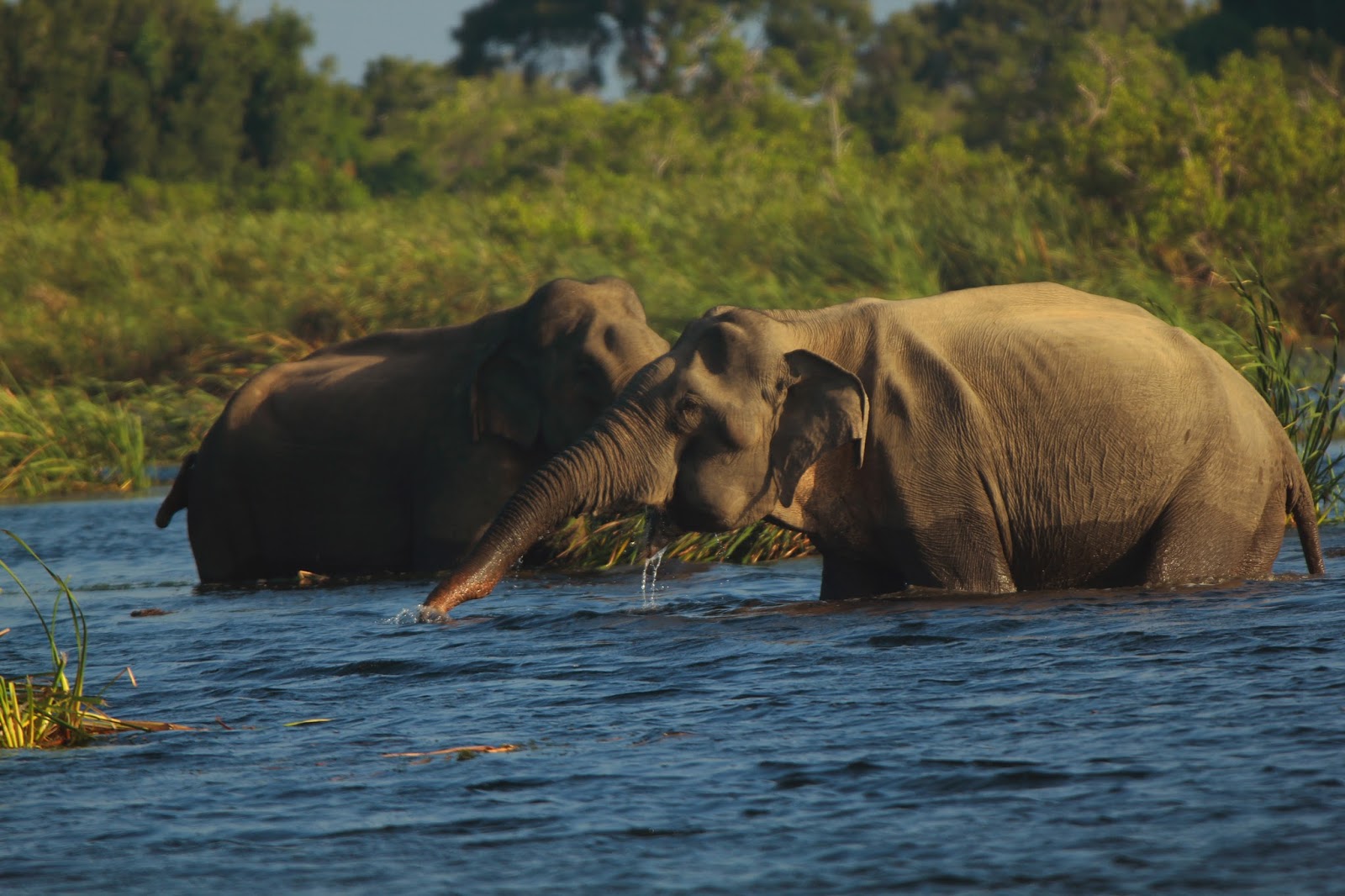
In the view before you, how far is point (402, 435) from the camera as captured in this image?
11023 millimetres

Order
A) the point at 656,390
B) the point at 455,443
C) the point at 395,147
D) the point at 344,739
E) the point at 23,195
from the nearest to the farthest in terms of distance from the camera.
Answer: the point at 344,739
the point at 656,390
the point at 455,443
the point at 23,195
the point at 395,147

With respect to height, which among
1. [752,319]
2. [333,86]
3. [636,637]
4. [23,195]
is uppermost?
[333,86]

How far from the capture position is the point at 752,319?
745 centimetres

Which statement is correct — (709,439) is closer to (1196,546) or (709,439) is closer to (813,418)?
(813,418)

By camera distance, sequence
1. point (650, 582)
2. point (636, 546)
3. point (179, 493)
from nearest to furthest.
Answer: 1. point (650, 582)
2. point (636, 546)
3. point (179, 493)

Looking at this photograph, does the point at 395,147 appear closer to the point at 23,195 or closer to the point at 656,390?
the point at 23,195

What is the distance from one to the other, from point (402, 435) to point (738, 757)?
592 centimetres

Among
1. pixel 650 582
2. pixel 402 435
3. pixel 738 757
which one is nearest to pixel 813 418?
pixel 738 757

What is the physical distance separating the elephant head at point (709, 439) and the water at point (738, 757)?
0.51m

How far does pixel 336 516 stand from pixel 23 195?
83.4 ft

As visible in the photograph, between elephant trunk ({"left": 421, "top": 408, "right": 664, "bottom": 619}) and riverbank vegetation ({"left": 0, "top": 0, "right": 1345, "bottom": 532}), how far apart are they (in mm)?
3721

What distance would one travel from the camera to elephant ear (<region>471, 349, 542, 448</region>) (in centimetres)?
1055

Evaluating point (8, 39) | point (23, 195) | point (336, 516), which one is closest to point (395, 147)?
point (8, 39)

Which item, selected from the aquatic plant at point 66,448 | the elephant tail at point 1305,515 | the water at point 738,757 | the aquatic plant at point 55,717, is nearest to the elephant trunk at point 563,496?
the water at point 738,757
